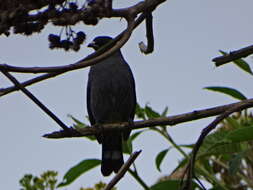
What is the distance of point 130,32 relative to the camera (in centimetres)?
280

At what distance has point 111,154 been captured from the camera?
21.8ft

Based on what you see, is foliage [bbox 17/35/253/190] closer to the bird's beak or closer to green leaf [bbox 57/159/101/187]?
green leaf [bbox 57/159/101/187]

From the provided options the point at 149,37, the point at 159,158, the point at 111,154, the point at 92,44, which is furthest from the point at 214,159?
the point at 92,44

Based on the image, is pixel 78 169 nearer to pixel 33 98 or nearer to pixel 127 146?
pixel 127 146

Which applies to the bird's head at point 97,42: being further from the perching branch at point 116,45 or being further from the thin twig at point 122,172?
the thin twig at point 122,172

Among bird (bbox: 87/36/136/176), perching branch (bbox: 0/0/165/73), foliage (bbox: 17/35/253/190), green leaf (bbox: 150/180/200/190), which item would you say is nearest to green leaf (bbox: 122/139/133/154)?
foliage (bbox: 17/35/253/190)

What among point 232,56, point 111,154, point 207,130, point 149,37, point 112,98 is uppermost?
point 112,98

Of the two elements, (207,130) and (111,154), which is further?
(111,154)

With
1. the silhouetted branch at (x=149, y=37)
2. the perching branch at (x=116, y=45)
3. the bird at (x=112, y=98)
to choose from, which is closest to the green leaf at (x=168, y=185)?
the silhouetted branch at (x=149, y=37)

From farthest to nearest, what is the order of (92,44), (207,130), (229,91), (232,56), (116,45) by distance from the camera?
(92,44) → (229,91) → (232,56) → (207,130) → (116,45)

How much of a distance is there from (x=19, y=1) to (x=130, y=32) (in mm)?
491

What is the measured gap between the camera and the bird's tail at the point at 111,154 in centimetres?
628

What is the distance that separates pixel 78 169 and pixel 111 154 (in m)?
2.40

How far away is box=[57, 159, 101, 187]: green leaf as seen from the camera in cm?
423
